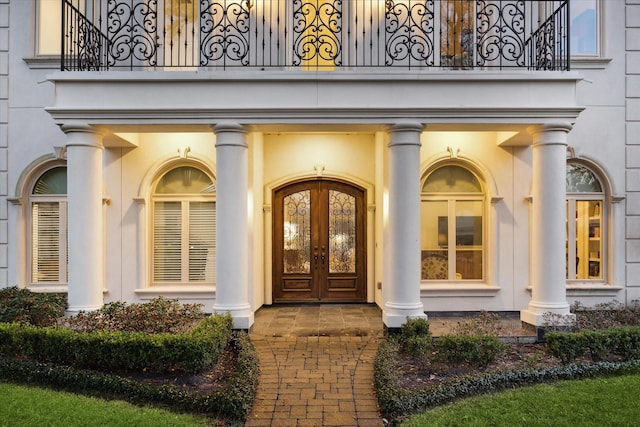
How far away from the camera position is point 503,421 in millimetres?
4910

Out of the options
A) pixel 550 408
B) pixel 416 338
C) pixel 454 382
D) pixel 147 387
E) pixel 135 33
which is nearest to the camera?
pixel 550 408

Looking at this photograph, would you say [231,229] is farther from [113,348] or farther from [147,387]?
[147,387]

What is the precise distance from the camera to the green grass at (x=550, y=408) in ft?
16.0

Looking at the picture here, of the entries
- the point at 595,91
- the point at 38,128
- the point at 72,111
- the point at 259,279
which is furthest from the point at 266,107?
the point at 595,91

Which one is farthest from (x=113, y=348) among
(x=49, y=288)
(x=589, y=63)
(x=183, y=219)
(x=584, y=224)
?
(x=589, y=63)

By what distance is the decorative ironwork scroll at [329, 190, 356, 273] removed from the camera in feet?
35.3

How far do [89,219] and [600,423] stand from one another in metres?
7.78

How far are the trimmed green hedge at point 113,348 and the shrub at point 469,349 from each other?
319 cm

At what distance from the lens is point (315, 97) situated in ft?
25.2

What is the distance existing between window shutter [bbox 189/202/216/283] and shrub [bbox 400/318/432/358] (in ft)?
15.1

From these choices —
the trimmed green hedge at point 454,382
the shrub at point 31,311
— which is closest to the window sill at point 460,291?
the trimmed green hedge at point 454,382

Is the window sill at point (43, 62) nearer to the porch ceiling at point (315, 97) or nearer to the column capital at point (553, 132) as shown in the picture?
the porch ceiling at point (315, 97)

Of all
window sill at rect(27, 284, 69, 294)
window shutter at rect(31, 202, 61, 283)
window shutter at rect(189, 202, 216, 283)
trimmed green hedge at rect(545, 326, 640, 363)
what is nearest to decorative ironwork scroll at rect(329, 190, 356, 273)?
window shutter at rect(189, 202, 216, 283)

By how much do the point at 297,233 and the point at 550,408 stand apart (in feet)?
21.8
